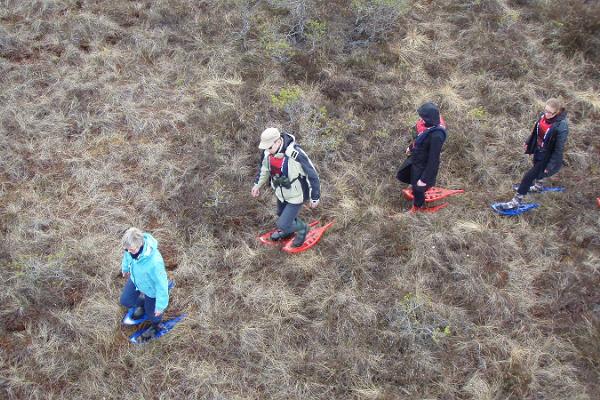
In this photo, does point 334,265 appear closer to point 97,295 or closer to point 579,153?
point 97,295

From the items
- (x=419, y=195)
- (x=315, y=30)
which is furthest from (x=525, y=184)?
(x=315, y=30)

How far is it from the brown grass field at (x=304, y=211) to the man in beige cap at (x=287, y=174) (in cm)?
66

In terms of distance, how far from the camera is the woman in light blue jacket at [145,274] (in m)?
3.90

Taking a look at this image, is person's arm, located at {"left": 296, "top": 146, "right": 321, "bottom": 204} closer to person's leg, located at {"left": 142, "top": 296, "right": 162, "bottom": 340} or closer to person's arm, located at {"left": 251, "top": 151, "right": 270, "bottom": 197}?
person's arm, located at {"left": 251, "top": 151, "right": 270, "bottom": 197}

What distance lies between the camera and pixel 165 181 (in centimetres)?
618

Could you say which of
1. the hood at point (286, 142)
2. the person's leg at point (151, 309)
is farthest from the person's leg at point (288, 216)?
the person's leg at point (151, 309)

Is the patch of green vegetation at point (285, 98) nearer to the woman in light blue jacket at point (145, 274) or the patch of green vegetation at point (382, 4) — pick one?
the patch of green vegetation at point (382, 4)

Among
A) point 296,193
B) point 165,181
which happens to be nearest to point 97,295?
point 165,181

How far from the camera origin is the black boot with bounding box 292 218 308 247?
542 centimetres

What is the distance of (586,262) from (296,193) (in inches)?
139

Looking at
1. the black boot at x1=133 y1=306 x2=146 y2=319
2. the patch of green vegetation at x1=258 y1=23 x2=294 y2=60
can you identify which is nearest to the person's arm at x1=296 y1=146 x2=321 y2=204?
the black boot at x1=133 y1=306 x2=146 y2=319

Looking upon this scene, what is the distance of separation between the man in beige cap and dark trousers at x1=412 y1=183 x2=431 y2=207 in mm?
1507

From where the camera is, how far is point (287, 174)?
480 centimetres

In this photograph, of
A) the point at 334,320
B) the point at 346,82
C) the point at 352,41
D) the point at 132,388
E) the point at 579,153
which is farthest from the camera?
the point at 352,41
